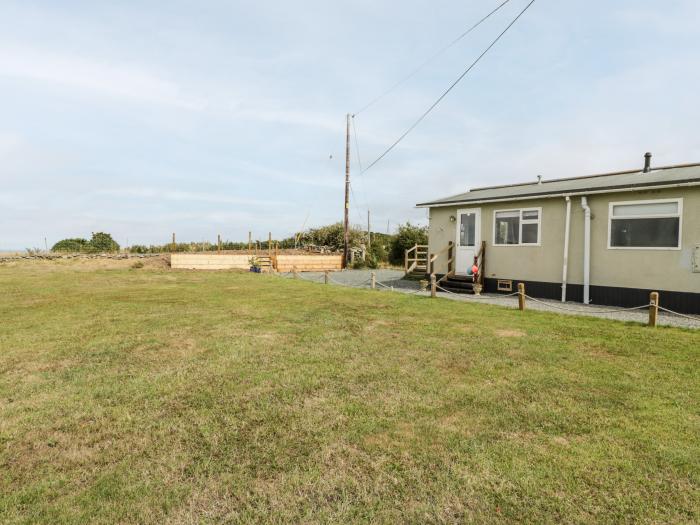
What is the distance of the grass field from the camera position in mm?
2572

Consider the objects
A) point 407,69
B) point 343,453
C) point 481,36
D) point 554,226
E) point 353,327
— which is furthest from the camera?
point 407,69

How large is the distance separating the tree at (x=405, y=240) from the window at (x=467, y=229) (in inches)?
420

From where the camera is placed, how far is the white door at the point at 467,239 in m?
15.0

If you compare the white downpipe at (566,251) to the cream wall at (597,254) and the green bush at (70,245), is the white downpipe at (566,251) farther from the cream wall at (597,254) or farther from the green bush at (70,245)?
the green bush at (70,245)

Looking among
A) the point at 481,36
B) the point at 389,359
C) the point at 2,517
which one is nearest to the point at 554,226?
the point at 481,36

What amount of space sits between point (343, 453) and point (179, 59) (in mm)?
14346

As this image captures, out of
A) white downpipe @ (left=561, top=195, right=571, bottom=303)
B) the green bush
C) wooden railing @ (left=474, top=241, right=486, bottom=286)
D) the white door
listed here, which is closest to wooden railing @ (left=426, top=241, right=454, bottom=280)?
the white door

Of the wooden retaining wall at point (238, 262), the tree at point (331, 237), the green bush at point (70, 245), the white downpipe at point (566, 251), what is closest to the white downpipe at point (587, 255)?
the white downpipe at point (566, 251)

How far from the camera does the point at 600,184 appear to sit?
1197 centimetres

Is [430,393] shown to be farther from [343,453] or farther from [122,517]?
[122,517]

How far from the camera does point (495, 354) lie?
235 inches

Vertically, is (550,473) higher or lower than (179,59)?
lower

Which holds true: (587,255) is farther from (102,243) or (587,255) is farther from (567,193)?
(102,243)

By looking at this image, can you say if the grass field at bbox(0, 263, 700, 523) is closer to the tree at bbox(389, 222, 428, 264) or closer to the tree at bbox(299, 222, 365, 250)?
the tree at bbox(389, 222, 428, 264)
